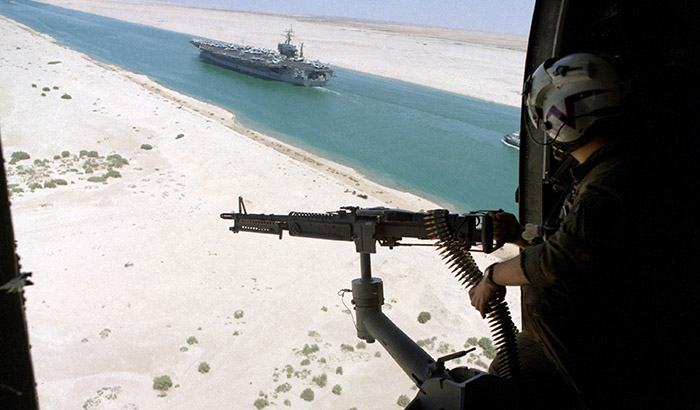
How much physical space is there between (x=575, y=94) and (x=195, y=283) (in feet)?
48.5

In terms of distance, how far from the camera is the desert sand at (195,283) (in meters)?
11.6

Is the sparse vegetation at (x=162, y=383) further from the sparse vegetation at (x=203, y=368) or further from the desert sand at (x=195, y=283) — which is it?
the sparse vegetation at (x=203, y=368)

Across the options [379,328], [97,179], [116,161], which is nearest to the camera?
[379,328]

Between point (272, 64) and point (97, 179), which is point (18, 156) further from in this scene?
point (272, 64)

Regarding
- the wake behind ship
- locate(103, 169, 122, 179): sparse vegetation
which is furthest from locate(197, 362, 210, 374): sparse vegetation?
the wake behind ship

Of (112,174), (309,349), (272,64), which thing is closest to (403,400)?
(309,349)

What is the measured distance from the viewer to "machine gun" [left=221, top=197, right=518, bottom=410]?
3180 millimetres

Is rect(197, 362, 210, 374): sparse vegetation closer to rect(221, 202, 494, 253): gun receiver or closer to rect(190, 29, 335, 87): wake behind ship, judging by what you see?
rect(221, 202, 494, 253): gun receiver

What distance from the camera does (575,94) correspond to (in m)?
2.57

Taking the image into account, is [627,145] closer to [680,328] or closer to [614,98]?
[614,98]

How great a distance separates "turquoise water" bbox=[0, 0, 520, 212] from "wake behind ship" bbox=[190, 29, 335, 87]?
3.82 ft

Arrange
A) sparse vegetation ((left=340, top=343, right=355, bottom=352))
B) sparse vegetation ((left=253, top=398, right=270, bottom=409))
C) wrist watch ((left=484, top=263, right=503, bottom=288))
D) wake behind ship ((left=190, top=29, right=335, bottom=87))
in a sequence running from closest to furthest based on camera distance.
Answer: wrist watch ((left=484, top=263, right=503, bottom=288)) < sparse vegetation ((left=253, top=398, right=270, bottom=409)) < sparse vegetation ((left=340, top=343, right=355, bottom=352)) < wake behind ship ((left=190, top=29, right=335, bottom=87))

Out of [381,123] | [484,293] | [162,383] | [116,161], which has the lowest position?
[162,383]

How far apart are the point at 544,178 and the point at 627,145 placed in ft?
5.14
